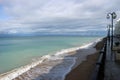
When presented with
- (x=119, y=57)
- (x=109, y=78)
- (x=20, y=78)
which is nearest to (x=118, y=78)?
(x=109, y=78)

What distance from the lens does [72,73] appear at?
16109 mm

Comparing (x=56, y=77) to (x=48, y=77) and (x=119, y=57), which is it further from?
(x=119, y=57)

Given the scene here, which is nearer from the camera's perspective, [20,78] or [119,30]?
[20,78]

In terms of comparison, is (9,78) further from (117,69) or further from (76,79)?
(117,69)

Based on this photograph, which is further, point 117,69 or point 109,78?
point 117,69

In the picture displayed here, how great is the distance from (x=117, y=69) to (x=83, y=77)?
3712mm

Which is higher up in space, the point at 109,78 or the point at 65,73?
the point at 109,78

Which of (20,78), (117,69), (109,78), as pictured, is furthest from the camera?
(20,78)

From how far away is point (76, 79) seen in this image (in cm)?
1408

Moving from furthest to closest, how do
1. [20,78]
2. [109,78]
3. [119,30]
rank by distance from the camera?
[119,30] < [20,78] < [109,78]

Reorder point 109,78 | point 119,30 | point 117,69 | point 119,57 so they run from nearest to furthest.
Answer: point 109,78 < point 117,69 < point 119,57 < point 119,30

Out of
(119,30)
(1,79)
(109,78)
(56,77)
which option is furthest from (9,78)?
(119,30)

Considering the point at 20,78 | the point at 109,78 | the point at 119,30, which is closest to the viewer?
the point at 109,78

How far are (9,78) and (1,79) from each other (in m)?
0.58
